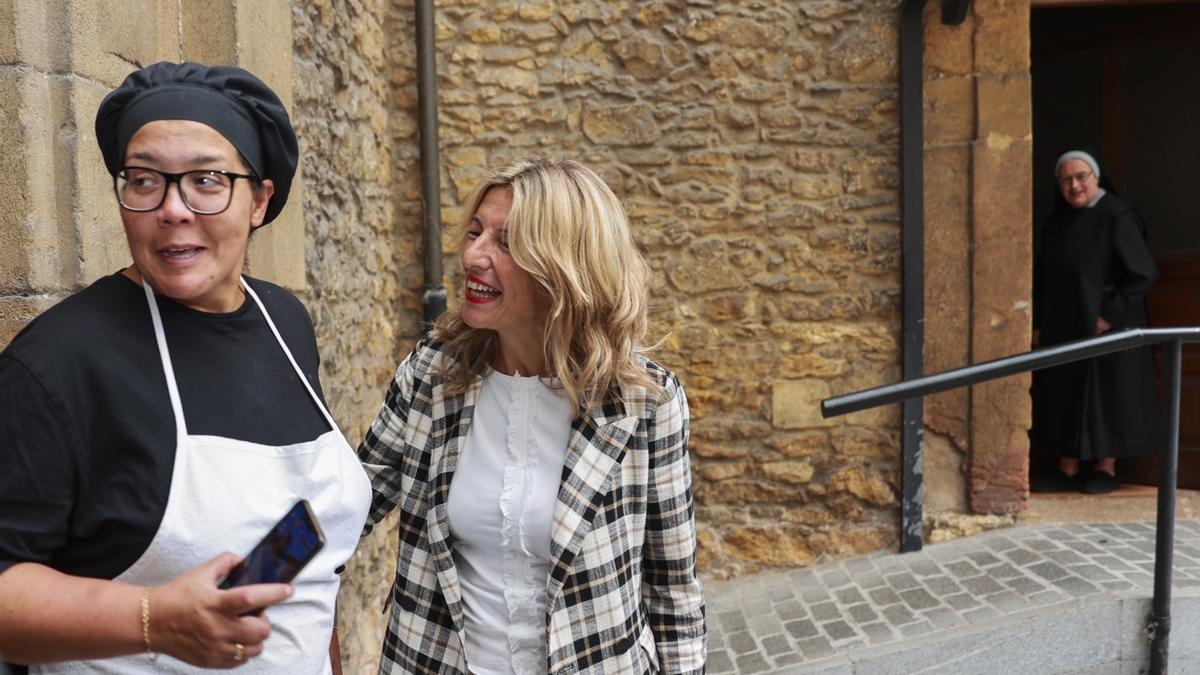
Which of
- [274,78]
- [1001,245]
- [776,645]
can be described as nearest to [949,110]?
[1001,245]

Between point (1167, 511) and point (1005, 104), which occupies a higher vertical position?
point (1005, 104)

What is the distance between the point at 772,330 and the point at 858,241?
633mm

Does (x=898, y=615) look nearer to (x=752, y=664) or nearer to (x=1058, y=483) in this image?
(x=752, y=664)

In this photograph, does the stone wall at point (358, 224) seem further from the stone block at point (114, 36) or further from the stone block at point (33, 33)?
the stone block at point (33, 33)

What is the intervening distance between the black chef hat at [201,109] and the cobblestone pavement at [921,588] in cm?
313

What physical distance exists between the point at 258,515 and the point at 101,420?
22 cm

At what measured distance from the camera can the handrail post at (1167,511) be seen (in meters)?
3.22

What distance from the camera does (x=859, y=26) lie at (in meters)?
4.75

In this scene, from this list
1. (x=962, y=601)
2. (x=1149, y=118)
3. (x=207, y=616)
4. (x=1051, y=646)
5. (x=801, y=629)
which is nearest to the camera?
(x=207, y=616)

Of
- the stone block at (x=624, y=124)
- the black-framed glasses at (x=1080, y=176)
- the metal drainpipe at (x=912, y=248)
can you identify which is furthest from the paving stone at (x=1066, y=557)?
the stone block at (x=624, y=124)

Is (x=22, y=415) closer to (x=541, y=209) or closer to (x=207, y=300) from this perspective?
(x=207, y=300)

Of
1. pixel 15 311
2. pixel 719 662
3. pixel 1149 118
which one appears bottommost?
pixel 719 662

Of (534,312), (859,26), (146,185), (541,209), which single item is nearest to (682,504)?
(534,312)

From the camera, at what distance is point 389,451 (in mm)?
1850
